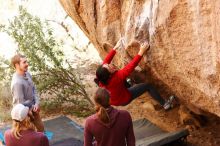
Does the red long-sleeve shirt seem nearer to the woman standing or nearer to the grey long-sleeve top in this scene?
the grey long-sleeve top

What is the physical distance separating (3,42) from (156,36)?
42.2ft

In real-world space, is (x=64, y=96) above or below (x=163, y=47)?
below

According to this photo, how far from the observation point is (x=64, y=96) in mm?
10484

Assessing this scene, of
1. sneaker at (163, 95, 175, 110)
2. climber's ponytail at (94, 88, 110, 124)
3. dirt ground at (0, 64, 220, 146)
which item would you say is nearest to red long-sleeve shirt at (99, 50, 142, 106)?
sneaker at (163, 95, 175, 110)

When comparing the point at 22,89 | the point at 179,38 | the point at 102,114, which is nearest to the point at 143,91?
the point at 179,38

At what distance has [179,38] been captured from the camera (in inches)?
187

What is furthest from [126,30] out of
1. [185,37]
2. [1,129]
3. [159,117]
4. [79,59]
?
[79,59]

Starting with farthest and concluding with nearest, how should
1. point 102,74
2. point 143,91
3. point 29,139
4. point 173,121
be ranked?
point 173,121 → point 143,91 → point 102,74 → point 29,139

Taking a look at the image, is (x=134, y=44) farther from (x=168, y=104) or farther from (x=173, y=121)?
(x=173, y=121)

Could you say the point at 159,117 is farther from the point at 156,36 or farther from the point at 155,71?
the point at 156,36

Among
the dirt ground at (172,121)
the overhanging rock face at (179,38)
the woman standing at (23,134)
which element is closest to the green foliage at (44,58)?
the dirt ground at (172,121)

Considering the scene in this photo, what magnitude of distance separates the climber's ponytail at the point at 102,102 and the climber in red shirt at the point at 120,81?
1781 mm

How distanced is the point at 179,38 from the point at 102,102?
63.1 inches

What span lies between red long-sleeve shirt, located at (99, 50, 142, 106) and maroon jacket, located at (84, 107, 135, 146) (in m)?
1.69
